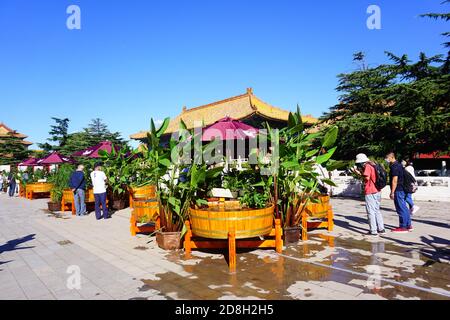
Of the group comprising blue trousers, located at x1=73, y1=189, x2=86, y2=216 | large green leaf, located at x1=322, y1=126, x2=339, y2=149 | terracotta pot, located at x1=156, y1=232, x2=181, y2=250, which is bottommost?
terracotta pot, located at x1=156, y1=232, x2=181, y2=250

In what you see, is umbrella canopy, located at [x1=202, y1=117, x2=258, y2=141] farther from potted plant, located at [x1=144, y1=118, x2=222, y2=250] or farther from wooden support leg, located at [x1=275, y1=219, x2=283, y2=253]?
wooden support leg, located at [x1=275, y1=219, x2=283, y2=253]

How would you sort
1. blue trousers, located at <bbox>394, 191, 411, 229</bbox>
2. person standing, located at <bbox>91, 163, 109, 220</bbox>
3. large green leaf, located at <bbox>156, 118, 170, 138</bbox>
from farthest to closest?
person standing, located at <bbox>91, 163, 109, 220</bbox> → blue trousers, located at <bbox>394, 191, 411, 229</bbox> → large green leaf, located at <bbox>156, 118, 170, 138</bbox>

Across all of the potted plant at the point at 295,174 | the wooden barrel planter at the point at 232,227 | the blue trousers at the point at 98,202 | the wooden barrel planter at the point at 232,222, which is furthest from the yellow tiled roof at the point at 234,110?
the wooden barrel planter at the point at 232,222

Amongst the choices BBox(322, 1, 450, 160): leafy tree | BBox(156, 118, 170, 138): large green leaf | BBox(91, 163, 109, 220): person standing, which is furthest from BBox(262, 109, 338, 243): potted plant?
BBox(322, 1, 450, 160): leafy tree

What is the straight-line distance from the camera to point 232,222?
4098mm

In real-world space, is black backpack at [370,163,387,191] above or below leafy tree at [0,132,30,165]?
below

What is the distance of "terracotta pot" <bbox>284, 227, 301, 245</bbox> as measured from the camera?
5285mm

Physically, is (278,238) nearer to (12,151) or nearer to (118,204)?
(118,204)

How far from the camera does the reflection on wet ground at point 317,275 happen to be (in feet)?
10.6

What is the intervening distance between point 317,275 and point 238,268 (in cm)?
105

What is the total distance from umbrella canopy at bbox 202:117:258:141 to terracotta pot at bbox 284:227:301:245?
2132 mm

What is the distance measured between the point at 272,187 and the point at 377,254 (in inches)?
76.4

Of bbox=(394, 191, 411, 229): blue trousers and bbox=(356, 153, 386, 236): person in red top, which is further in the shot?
bbox=(394, 191, 411, 229): blue trousers
